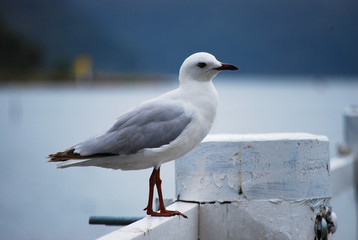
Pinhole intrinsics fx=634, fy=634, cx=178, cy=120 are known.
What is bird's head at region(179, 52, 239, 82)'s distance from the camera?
4.01 meters

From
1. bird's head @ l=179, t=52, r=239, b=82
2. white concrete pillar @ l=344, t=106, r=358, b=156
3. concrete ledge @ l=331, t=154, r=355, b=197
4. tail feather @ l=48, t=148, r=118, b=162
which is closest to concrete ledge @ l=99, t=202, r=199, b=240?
tail feather @ l=48, t=148, r=118, b=162

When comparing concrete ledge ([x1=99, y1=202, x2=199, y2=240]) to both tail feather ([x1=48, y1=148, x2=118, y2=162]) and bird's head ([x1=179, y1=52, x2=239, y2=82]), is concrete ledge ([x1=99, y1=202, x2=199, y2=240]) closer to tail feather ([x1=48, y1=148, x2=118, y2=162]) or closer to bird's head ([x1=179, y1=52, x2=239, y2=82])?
tail feather ([x1=48, y1=148, x2=118, y2=162])

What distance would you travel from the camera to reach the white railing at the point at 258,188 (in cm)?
379

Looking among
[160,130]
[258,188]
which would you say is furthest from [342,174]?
[160,130]

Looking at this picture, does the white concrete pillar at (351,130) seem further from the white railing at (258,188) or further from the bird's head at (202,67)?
the bird's head at (202,67)

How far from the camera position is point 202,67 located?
4.04 m

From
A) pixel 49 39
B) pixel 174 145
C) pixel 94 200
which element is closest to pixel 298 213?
pixel 174 145

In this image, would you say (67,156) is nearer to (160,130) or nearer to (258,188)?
(160,130)

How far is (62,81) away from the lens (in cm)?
14550

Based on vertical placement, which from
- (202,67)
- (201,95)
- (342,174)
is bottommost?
(342,174)

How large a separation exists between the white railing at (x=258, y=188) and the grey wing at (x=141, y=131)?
223mm

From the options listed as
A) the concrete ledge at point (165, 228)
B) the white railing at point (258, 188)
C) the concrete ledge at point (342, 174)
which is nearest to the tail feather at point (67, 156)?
the concrete ledge at point (165, 228)

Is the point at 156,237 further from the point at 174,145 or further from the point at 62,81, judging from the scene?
the point at 62,81

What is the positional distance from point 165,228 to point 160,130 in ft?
2.33
